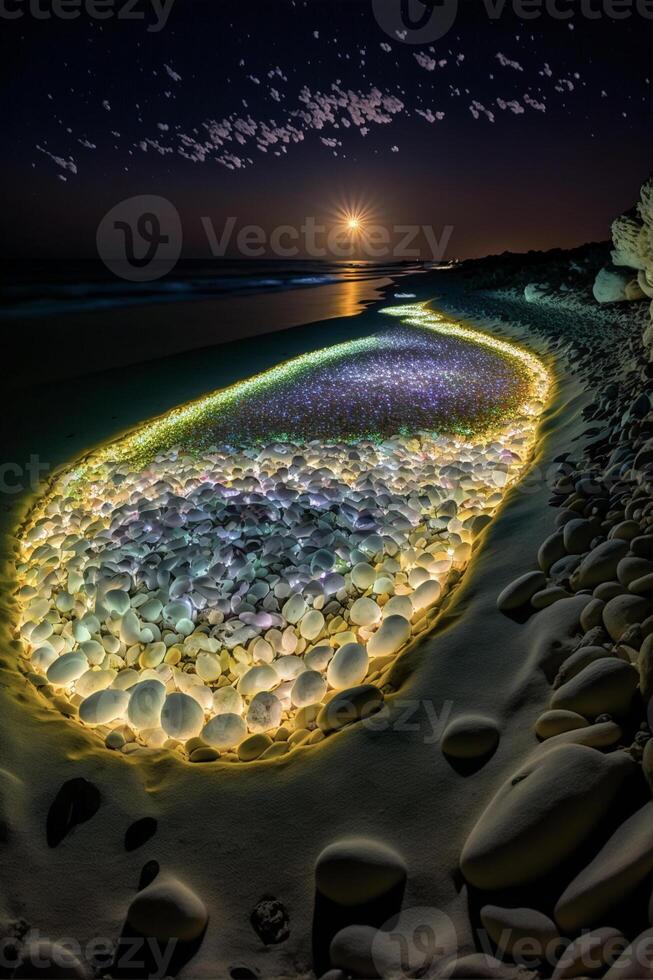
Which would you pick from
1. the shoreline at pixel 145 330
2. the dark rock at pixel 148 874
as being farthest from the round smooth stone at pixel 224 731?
the shoreline at pixel 145 330

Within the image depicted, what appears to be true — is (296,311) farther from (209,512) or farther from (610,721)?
(610,721)

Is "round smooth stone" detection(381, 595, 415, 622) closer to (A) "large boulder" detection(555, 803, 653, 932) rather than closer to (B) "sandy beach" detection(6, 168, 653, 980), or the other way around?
(B) "sandy beach" detection(6, 168, 653, 980)

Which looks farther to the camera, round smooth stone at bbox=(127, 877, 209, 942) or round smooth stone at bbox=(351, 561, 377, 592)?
round smooth stone at bbox=(351, 561, 377, 592)

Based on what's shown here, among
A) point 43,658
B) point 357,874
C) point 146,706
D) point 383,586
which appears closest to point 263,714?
point 146,706

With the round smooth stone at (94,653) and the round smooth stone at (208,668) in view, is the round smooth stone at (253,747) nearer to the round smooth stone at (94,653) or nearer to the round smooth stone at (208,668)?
the round smooth stone at (208,668)

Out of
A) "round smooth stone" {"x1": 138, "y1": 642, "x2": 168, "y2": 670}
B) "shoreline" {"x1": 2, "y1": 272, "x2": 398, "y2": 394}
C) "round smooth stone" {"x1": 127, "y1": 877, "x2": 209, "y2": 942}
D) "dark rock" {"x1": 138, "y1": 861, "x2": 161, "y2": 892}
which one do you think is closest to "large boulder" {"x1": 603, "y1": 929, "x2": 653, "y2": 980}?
"round smooth stone" {"x1": 127, "y1": 877, "x2": 209, "y2": 942}

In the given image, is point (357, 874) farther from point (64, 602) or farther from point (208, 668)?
point (64, 602)
